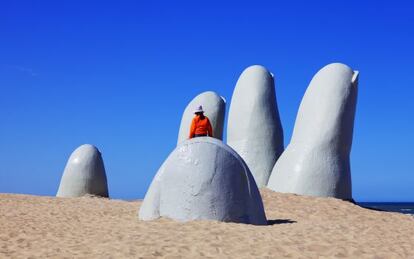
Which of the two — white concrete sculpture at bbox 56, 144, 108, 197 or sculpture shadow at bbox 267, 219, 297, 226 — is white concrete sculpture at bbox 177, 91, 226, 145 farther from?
sculpture shadow at bbox 267, 219, 297, 226

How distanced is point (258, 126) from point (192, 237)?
832 centimetres

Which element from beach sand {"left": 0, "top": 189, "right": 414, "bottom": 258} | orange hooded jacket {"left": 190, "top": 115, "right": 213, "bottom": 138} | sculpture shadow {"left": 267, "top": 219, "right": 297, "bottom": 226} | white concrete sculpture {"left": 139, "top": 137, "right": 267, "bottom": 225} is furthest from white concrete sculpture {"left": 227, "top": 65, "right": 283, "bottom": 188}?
white concrete sculpture {"left": 139, "top": 137, "right": 267, "bottom": 225}

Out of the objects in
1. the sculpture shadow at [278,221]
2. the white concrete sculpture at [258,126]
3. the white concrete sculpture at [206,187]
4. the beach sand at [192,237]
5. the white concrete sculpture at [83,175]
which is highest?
the white concrete sculpture at [258,126]

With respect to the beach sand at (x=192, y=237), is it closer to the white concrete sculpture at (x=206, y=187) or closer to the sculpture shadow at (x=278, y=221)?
the sculpture shadow at (x=278, y=221)

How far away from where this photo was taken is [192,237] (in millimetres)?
6781

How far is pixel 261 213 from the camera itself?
27.9 ft

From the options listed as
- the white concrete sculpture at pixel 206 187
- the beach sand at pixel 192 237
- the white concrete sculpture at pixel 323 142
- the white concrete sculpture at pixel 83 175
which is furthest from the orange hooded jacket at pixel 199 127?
the white concrete sculpture at pixel 83 175

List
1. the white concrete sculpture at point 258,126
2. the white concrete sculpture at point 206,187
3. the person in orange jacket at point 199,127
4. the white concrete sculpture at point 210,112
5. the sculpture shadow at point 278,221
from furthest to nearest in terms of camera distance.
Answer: the white concrete sculpture at point 210,112 → the white concrete sculpture at point 258,126 → the person in orange jacket at point 199,127 → the sculpture shadow at point 278,221 → the white concrete sculpture at point 206,187

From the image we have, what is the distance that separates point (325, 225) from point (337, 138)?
4638 millimetres

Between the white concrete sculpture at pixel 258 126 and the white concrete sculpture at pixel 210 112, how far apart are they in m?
1.31

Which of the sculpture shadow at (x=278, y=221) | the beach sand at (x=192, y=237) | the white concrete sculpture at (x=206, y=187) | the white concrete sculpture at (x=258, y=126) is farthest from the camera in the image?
the white concrete sculpture at (x=258, y=126)

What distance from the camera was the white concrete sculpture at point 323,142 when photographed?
41.5 ft

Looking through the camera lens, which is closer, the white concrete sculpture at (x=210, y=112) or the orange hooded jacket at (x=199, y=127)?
the orange hooded jacket at (x=199, y=127)

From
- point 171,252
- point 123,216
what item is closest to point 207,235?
point 171,252
